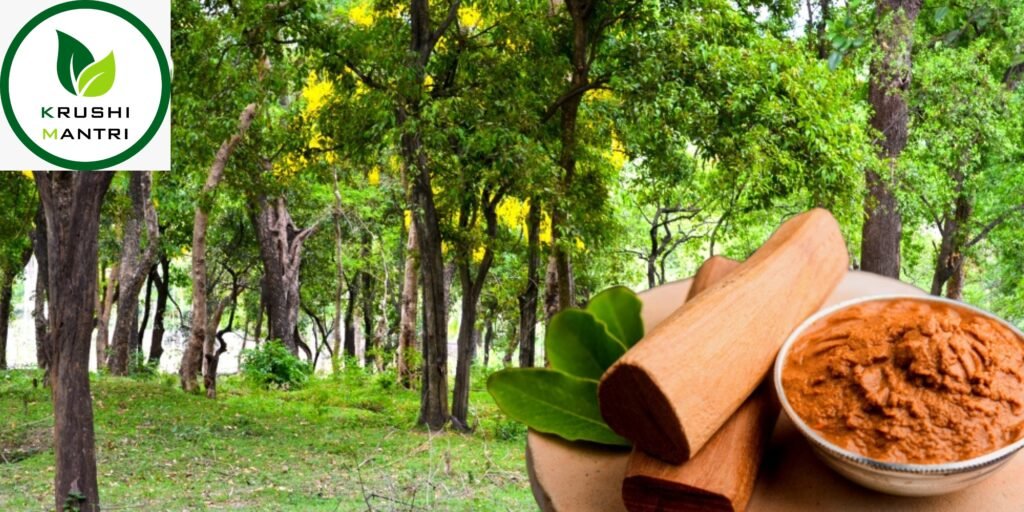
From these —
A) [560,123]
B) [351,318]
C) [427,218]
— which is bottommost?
[351,318]

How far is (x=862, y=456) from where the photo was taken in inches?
64.2

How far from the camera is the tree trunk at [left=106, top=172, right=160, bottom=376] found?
57.5 ft

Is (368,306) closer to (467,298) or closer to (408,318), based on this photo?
(408,318)

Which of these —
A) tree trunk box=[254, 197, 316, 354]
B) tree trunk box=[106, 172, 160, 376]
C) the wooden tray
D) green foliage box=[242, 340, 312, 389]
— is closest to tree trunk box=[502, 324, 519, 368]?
tree trunk box=[254, 197, 316, 354]

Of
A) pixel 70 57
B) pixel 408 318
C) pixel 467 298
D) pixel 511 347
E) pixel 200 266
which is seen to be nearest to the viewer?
pixel 70 57

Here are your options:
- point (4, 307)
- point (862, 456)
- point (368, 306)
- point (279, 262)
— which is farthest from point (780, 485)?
point (368, 306)

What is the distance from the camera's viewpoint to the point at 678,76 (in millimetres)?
11336

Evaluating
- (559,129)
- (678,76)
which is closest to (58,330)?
(678,76)

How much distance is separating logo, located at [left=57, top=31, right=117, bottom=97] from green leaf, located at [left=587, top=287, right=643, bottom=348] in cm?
646

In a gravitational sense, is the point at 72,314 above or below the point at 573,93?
below

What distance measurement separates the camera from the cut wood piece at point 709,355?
154cm

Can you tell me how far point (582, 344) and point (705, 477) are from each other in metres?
0.34

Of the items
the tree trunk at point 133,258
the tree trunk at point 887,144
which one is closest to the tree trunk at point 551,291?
the tree trunk at point 887,144

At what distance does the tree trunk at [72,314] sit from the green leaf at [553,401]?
640cm
